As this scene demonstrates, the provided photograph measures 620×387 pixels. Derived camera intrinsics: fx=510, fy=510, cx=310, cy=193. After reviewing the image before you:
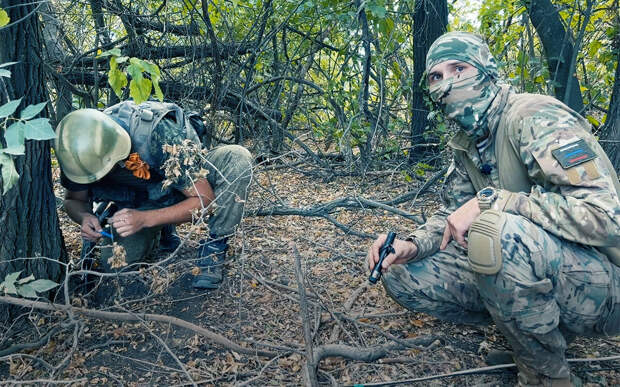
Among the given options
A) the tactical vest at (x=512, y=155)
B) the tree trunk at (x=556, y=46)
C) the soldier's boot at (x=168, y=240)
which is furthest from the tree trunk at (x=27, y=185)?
the tree trunk at (x=556, y=46)

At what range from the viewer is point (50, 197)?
2.54 metres

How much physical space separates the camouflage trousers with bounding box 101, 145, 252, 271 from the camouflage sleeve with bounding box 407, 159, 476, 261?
1.10 m

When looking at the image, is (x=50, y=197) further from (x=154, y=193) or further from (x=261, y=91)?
(x=261, y=91)

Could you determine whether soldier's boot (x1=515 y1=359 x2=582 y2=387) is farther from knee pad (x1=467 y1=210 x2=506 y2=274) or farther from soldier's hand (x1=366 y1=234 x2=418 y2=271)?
soldier's hand (x1=366 y1=234 x2=418 y2=271)

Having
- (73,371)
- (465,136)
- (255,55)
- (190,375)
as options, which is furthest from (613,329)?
(255,55)

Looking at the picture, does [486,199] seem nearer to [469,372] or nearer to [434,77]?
[434,77]

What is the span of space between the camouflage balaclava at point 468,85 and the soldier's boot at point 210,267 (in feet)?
4.53

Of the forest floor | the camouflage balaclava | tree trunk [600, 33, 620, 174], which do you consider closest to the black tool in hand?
the forest floor

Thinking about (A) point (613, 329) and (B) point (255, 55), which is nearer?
(A) point (613, 329)

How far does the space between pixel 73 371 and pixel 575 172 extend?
2129 mm

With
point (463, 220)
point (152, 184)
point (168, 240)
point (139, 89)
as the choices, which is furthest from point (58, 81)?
point (463, 220)

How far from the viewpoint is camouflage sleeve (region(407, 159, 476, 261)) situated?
2191 millimetres

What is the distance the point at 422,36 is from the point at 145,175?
3169mm

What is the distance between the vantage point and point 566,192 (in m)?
1.79
